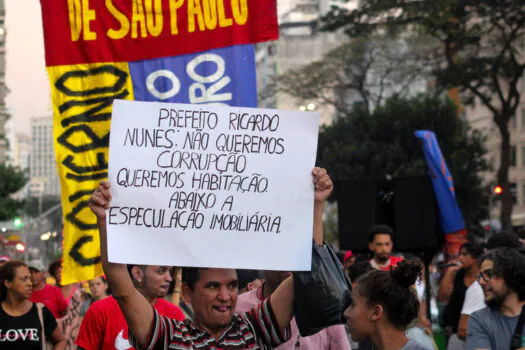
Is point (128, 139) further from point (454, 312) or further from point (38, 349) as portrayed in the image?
point (454, 312)

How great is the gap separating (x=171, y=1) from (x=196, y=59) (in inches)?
18.1

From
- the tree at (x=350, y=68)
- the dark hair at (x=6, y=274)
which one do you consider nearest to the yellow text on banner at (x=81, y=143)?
the dark hair at (x=6, y=274)

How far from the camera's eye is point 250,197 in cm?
442

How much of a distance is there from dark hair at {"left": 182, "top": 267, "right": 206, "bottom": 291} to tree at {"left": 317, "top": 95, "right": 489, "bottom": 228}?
3843cm

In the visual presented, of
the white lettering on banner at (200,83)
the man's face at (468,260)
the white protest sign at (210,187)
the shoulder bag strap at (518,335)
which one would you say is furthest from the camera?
the man's face at (468,260)

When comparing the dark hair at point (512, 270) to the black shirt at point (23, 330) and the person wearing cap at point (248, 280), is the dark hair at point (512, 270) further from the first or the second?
the black shirt at point (23, 330)

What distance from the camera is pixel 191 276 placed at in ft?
14.6

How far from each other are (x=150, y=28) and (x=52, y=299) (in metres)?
3.69

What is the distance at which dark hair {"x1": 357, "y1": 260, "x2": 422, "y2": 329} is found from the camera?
457 cm

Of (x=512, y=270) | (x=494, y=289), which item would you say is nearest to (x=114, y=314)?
(x=494, y=289)

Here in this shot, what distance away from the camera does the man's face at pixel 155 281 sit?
610 centimetres

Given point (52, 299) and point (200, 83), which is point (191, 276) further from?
point (52, 299)

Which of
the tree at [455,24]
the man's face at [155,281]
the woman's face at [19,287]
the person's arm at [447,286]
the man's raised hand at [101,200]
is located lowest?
the person's arm at [447,286]

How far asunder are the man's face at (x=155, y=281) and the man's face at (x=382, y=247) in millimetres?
4235
